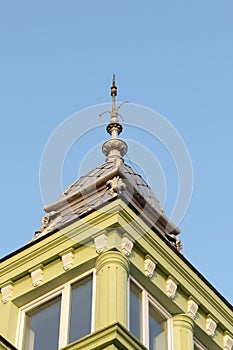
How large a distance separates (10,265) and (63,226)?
5.27ft

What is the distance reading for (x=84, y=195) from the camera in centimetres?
3105

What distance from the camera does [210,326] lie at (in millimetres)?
26188

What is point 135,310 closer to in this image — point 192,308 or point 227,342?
point 192,308

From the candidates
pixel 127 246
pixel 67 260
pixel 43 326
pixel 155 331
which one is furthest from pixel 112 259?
pixel 43 326

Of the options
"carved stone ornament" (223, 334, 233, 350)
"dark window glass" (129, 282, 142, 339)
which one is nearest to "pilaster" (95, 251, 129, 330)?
"dark window glass" (129, 282, 142, 339)

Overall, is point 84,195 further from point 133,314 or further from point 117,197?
point 133,314

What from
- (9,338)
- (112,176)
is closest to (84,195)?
(112,176)

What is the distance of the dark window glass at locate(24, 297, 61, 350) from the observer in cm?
2417

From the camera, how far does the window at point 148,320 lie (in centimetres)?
2383

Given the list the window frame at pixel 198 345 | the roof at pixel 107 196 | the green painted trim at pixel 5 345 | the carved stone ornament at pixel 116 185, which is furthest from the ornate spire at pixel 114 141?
the green painted trim at pixel 5 345

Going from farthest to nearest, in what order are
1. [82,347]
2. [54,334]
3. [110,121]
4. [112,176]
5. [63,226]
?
[110,121] < [112,176] < [63,226] < [54,334] < [82,347]

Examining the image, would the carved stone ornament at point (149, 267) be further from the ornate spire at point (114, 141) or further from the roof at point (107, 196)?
the ornate spire at point (114, 141)

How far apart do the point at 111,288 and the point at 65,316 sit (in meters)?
1.40

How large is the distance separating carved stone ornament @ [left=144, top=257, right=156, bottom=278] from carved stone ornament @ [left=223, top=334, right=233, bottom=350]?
2.87 m
